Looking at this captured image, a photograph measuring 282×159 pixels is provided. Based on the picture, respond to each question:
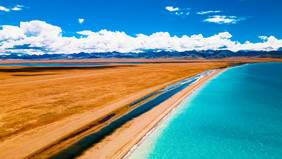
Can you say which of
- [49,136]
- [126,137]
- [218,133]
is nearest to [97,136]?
[126,137]

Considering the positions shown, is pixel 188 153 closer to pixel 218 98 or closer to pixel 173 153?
pixel 173 153

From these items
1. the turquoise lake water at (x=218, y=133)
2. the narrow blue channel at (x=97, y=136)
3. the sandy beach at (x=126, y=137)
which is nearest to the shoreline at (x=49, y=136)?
the narrow blue channel at (x=97, y=136)

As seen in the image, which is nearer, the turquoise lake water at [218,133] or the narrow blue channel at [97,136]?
the narrow blue channel at [97,136]

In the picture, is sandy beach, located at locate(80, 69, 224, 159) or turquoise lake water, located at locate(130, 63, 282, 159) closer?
sandy beach, located at locate(80, 69, 224, 159)

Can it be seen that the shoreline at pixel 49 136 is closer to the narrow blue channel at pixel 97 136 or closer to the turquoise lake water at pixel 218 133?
the narrow blue channel at pixel 97 136

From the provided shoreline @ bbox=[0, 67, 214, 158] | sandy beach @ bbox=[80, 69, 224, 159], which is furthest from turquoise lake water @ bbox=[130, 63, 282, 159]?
shoreline @ bbox=[0, 67, 214, 158]

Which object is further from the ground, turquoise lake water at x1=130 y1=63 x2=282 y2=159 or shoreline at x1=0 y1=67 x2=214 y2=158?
shoreline at x1=0 y1=67 x2=214 y2=158

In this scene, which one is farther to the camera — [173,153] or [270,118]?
[270,118]

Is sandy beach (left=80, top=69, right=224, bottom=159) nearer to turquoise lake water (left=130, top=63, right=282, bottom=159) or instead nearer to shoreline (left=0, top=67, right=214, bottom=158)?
turquoise lake water (left=130, top=63, right=282, bottom=159)

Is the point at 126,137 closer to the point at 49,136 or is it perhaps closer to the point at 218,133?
the point at 49,136

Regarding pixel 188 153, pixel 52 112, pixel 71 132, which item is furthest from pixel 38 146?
pixel 188 153

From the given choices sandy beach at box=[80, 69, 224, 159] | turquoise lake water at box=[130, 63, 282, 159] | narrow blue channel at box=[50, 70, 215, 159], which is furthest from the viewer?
turquoise lake water at box=[130, 63, 282, 159]
